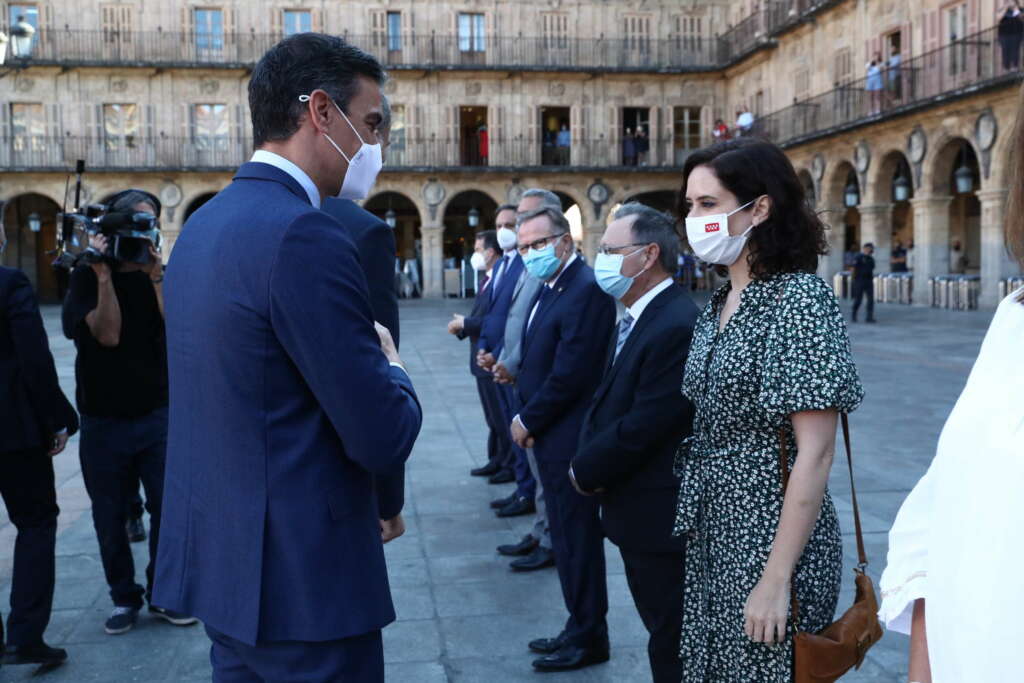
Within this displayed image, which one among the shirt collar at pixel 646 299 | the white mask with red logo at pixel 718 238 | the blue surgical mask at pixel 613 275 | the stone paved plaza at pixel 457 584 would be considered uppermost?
the white mask with red logo at pixel 718 238

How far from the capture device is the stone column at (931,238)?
22.1 meters

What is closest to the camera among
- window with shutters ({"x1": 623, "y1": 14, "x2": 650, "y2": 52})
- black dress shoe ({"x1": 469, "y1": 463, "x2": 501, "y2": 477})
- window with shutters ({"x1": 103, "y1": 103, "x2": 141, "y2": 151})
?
black dress shoe ({"x1": 469, "y1": 463, "x2": 501, "y2": 477})

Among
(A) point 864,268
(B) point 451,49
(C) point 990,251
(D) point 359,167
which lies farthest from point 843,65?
(D) point 359,167

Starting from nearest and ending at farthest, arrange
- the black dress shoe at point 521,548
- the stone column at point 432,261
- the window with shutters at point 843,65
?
1. the black dress shoe at point 521,548
2. the window with shutters at point 843,65
3. the stone column at point 432,261

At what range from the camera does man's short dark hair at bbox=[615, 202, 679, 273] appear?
310 centimetres

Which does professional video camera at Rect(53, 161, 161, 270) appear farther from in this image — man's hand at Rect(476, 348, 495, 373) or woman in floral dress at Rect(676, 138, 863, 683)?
woman in floral dress at Rect(676, 138, 863, 683)

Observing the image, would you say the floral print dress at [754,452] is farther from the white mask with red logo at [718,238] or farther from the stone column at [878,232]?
the stone column at [878,232]

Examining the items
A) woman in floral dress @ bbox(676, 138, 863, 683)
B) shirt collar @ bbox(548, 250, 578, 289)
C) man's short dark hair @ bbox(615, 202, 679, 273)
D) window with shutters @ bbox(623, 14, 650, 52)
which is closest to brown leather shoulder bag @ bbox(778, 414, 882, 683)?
woman in floral dress @ bbox(676, 138, 863, 683)

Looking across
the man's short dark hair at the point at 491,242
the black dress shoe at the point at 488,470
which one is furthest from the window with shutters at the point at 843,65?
the black dress shoe at the point at 488,470

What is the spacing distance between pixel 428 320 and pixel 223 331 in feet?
68.3

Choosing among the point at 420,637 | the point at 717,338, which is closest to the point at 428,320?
the point at 420,637

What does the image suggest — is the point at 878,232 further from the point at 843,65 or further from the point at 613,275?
the point at 613,275

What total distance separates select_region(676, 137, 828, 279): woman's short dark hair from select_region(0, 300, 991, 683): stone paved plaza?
6.12 feet

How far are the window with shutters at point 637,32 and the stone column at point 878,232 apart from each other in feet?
35.0
